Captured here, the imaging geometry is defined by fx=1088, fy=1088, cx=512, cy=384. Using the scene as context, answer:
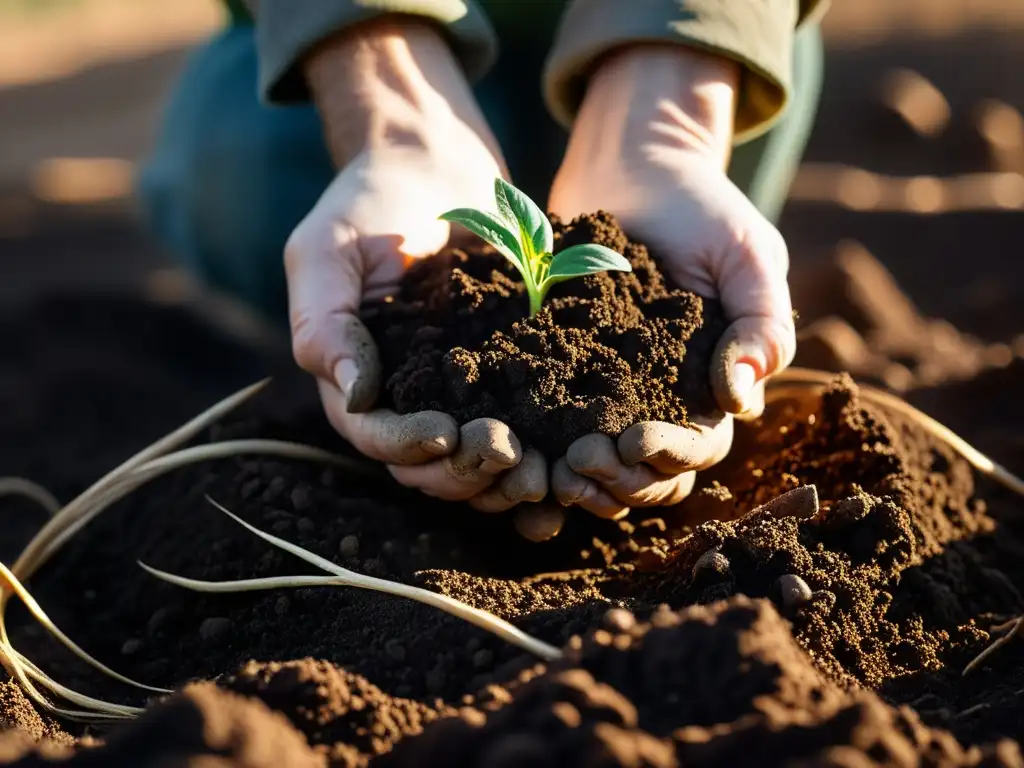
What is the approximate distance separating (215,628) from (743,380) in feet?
2.46

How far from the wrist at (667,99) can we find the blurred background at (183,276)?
66cm

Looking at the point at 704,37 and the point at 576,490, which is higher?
the point at 704,37

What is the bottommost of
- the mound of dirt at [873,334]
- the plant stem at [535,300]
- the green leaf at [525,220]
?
the mound of dirt at [873,334]

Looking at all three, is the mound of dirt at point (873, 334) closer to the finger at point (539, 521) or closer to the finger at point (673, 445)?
the finger at point (673, 445)

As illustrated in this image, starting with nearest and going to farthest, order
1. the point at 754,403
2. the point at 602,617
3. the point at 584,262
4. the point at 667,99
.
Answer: the point at 602,617 < the point at 584,262 < the point at 754,403 < the point at 667,99

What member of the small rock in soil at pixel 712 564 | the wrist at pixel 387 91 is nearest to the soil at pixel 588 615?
the small rock in soil at pixel 712 564

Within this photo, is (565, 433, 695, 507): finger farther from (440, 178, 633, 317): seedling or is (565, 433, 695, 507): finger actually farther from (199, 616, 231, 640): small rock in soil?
(199, 616, 231, 640): small rock in soil

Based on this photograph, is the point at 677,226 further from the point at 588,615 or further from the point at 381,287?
the point at 588,615

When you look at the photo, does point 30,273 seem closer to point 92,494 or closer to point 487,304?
point 92,494

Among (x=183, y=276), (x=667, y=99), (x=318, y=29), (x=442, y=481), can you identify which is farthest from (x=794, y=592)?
(x=183, y=276)

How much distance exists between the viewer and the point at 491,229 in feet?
4.66

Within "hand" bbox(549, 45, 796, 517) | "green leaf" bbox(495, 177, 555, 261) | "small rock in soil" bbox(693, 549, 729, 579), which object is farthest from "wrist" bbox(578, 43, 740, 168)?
"small rock in soil" bbox(693, 549, 729, 579)

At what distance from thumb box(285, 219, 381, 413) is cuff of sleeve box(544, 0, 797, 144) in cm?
61

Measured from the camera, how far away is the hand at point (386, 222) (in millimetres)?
1339
